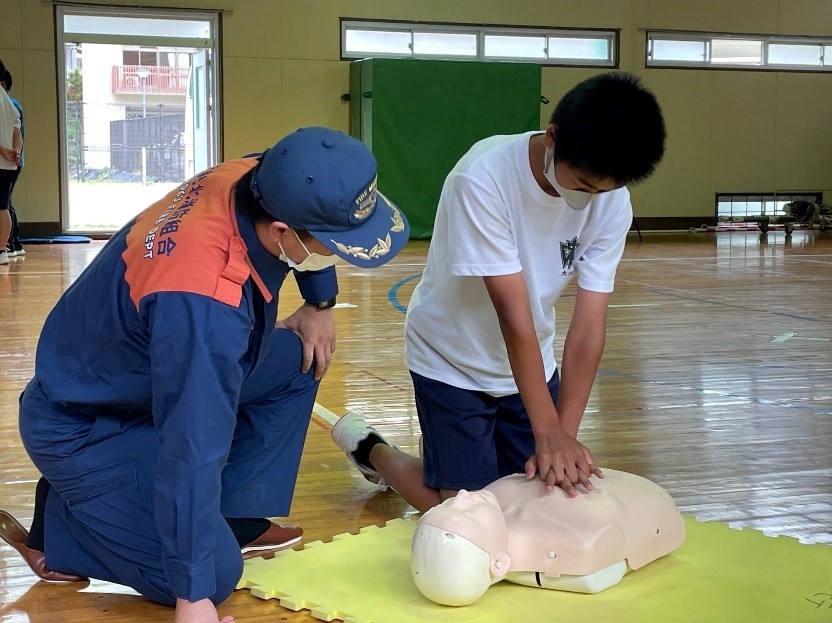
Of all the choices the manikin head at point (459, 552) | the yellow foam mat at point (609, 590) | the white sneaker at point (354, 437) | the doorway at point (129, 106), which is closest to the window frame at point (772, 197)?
the doorway at point (129, 106)

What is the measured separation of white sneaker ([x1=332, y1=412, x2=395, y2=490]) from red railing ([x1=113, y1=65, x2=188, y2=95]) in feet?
29.4

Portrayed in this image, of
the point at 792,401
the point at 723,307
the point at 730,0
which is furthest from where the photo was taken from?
the point at 730,0

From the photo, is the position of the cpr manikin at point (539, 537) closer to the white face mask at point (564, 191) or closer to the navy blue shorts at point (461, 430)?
the navy blue shorts at point (461, 430)

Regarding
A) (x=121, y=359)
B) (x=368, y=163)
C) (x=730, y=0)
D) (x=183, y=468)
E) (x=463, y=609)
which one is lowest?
(x=463, y=609)

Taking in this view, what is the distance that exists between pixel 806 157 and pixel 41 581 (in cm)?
1187

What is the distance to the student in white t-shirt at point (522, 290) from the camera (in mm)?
1675

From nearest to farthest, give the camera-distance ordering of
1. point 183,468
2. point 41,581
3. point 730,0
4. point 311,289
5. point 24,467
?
1. point 183,468
2. point 41,581
3. point 311,289
4. point 24,467
5. point 730,0

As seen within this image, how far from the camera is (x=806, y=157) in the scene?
12.2m

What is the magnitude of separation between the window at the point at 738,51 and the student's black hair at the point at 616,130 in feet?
34.0

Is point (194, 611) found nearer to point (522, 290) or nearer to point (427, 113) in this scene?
point (522, 290)

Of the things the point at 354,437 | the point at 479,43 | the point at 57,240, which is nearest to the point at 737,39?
the point at 479,43

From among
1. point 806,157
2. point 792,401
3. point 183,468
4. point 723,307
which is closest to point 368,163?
point 183,468

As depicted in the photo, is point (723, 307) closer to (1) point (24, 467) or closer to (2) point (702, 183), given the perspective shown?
(1) point (24, 467)

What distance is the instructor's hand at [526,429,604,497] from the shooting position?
182cm
